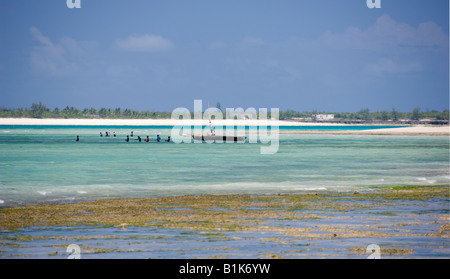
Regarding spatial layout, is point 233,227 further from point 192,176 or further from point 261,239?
point 192,176

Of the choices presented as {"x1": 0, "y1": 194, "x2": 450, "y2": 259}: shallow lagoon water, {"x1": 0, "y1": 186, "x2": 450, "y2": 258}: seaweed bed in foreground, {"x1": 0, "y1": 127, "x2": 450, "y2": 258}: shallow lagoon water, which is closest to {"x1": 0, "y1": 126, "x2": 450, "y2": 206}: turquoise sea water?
{"x1": 0, "y1": 127, "x2": 450, "y2": 258}: shallow lagoon water

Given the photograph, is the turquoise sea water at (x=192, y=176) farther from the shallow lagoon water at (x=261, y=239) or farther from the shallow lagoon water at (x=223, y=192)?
the shallow lagoon water at (x=261, y=239)

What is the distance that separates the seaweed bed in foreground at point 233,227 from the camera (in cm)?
1455

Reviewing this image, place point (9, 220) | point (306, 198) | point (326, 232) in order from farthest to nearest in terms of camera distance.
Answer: point (306, 198) → point (9, 220) → point (326, 232)

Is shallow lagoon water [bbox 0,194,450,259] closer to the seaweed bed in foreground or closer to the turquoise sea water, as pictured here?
the seaweed bed in foreground

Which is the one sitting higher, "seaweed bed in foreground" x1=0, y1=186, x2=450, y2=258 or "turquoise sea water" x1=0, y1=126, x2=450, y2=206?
"seaweed bed in foreground" x1=0, y1=186, x2=450, y2=258

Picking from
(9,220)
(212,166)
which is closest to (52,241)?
(9,220)

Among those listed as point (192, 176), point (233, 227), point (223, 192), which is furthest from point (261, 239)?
point (192, 176)

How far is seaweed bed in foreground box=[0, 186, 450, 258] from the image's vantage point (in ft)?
47.8

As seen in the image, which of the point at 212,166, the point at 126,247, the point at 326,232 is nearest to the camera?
the point at 126,247
